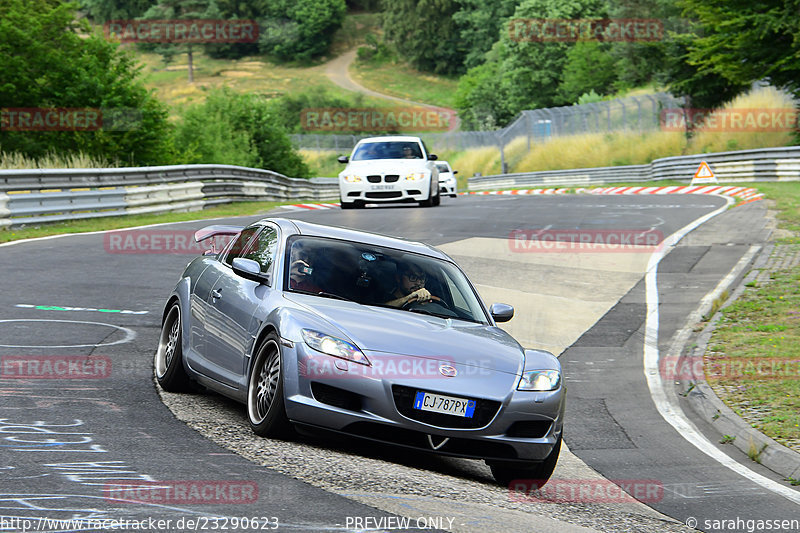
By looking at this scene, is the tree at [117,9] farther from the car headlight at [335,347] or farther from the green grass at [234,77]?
the car headlight at [335,347]

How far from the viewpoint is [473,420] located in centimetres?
674

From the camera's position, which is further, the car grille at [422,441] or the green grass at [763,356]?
the green grass at [763,356]

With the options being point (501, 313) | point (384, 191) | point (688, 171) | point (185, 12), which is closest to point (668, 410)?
point (501, 313)

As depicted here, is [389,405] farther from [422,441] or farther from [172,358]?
[172,358]

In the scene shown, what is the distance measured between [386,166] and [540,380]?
18935 mm

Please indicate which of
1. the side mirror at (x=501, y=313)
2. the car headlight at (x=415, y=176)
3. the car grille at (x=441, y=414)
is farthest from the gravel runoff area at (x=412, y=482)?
the car headlight at (x=415, y=176)

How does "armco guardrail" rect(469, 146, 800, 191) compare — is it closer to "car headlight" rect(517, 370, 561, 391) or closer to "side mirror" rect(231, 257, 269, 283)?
"car headlight" rect(517, 370, 561, 391)

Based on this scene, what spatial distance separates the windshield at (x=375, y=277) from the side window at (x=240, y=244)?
2.62ft

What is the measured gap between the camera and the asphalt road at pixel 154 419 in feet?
17.2

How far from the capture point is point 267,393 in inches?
276

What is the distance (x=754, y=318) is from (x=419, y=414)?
8427 mm

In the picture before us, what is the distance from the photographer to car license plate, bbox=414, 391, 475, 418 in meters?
6.63

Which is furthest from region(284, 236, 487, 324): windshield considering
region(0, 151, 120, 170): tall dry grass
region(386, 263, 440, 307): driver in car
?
region(0, 151, 120, 170): tall dry grass

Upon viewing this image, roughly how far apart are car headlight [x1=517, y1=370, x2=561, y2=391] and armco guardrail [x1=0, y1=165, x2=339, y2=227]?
50.6 ft
